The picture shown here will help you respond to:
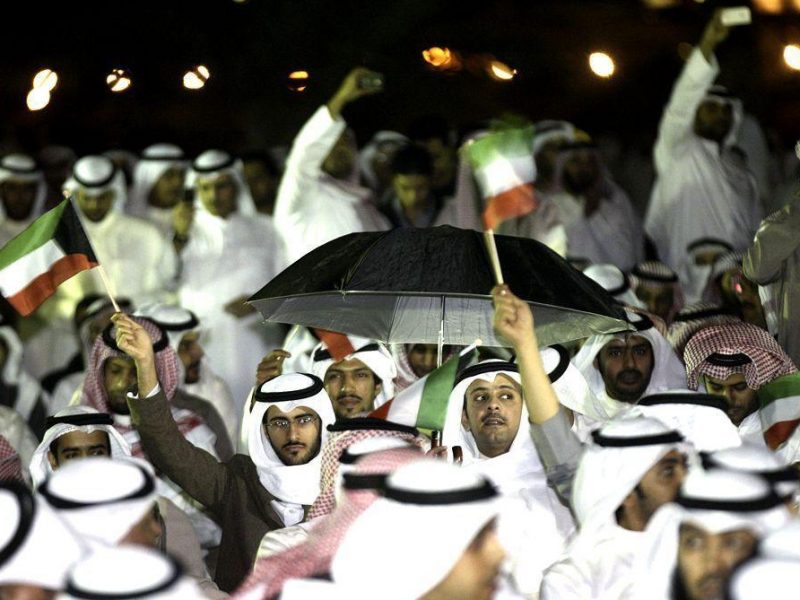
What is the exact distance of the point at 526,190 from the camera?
5039 millimetres

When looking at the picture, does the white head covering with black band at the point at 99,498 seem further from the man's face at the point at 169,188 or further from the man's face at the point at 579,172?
the man's face at the point at 169,188

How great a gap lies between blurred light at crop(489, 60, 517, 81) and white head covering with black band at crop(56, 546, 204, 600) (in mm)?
8055

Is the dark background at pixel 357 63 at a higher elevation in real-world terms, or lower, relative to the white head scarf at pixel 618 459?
higher

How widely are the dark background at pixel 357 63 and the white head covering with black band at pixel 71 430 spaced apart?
19.0 ft

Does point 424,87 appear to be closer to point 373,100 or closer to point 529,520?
point 373,100

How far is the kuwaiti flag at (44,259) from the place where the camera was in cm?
546

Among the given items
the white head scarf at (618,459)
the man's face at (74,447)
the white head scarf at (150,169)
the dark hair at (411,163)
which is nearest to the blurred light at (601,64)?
the dark hair at (411,163)

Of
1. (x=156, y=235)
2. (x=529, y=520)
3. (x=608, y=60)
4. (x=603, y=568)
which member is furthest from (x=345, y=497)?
(x=608, y=60)

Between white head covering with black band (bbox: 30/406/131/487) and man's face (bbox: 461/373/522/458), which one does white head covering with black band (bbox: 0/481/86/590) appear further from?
white head covering with black band (bbox: 30/406/131/487)

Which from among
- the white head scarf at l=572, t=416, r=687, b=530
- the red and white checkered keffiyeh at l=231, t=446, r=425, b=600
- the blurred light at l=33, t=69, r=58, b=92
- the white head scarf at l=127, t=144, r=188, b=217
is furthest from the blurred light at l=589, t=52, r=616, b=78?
the red and white checkered keffiyeh at l=231, t=446, r=425, b=600

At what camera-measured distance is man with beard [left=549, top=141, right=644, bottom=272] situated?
31.6 ft

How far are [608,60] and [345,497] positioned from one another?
8.10 metres

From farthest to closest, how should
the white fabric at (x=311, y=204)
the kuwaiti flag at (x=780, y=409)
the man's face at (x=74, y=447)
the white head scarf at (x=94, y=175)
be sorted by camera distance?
1. the white head scarf at (x=94, y=175)
2. the white fabric at (x=311, y=204)
3. the man's face at (x=74, y=447)
4. the kuwaiti flag at (x=780, y=409)

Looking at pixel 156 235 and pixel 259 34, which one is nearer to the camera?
pixel 156 235
